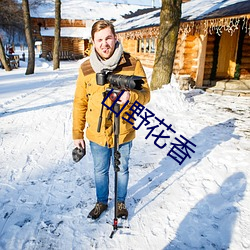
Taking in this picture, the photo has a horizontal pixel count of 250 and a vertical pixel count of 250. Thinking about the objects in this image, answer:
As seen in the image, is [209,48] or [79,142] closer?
[79,142]

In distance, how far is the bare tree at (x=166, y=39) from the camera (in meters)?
6.74

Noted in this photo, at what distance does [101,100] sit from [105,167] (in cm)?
71

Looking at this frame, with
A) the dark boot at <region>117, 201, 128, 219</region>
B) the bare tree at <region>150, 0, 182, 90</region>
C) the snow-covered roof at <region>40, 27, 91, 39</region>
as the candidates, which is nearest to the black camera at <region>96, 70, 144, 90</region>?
the dark boot at <region>117, 201, 128, 219</region>

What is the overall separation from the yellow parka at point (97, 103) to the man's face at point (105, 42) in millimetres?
148

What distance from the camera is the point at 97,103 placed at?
6.64 ft

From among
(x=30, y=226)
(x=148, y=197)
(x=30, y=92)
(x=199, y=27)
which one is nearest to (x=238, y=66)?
(x=199, y=27)

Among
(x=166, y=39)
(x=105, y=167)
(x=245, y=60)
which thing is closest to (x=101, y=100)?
(x=105, y=167)

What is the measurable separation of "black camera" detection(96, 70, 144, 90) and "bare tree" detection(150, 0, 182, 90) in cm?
566

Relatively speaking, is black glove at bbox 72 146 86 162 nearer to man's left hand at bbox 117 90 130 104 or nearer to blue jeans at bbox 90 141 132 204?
blue jeans at bbox 90 141 132 204

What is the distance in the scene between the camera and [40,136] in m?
4.51

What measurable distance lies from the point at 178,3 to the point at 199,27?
2647mm

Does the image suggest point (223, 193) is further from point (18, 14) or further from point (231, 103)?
point (18, 14)

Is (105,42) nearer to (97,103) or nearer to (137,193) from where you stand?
(97,103)

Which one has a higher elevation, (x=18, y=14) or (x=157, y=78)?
(x=18, y=14)
